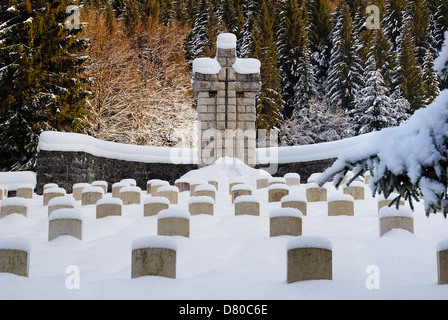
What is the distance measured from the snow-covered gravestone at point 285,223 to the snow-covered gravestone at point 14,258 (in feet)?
9.53

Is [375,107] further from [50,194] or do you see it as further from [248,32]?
[50,194]

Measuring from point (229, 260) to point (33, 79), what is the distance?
17.0 metres

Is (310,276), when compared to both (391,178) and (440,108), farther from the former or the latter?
(440,108)

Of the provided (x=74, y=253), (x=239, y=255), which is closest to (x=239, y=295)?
(x=239, y=255)

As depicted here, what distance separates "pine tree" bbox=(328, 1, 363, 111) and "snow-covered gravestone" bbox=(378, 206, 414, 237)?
1269 inches

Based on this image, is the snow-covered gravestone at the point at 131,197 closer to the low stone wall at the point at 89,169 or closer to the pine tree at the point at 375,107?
the low stone wall at the point at 89,169

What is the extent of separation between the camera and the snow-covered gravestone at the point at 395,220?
714cm

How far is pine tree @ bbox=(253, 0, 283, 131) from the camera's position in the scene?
119 ft

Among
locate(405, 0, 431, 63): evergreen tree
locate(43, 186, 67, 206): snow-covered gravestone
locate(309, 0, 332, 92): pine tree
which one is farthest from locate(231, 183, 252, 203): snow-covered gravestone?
locate(405, 0, 431, 63): evergreen tree

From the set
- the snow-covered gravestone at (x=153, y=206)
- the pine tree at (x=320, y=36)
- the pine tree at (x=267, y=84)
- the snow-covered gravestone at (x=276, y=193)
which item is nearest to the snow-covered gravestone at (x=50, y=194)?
the snow-covered gravestone at (x=153, y=206)

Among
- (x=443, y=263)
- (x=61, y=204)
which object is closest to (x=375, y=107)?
(x=61, y=204)

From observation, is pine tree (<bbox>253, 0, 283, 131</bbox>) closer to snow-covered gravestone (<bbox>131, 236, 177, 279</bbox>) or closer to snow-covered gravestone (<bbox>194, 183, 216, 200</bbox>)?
snow-covered gravestone (<bbox>194, 183, 216, 200</bbox>)

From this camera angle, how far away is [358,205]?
33.0 ft

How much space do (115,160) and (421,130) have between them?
42.6ft
